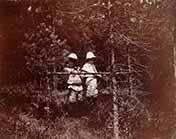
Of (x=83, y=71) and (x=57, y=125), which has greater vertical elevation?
(x=83, y=71)

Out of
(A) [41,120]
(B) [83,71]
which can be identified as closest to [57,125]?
(A) [41,120]

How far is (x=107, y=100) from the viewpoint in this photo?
2.88m

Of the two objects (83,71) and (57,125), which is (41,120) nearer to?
(57,125)

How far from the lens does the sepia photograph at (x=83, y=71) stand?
2.86 meters

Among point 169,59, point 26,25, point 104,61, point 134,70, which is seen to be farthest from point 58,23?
point 169,59

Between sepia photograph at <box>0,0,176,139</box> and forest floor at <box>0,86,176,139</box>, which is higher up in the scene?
sepia photograph at <box>0,0,176,139</box>

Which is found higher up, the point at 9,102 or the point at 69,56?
the point at 69,56

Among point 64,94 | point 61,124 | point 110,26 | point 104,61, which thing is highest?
point 110,26

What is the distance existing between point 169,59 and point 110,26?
0.44 metres

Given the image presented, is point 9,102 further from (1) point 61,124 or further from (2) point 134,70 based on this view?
(2) point 134,70

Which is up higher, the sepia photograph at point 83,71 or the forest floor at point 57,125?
the sepia photograph at point 83,71

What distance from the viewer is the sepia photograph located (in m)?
2.86

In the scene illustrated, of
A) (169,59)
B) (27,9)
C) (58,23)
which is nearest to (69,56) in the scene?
(58,23)

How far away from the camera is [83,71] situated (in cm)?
287
